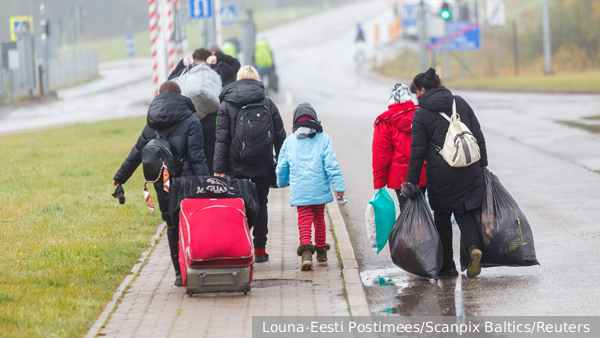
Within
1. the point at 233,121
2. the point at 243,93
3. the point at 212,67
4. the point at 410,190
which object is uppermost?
the point at 212,67

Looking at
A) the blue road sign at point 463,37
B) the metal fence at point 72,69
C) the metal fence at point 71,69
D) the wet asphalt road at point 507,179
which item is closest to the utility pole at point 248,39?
the wet asphalt road at point 507,179

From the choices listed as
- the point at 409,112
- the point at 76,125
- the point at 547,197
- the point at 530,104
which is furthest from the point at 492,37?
the point at 409,112

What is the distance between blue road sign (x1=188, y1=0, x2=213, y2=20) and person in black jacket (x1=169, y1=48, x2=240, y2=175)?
12.8m

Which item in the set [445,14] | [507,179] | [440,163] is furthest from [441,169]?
[445,14]

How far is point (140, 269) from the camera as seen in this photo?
23.4ft

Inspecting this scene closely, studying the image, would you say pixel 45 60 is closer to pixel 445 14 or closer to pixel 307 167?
pixel 445 14

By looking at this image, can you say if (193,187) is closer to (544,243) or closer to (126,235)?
(126,235)

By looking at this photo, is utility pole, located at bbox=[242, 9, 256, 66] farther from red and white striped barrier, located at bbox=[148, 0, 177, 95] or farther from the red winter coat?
the red winter coat

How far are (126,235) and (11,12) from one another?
264ft

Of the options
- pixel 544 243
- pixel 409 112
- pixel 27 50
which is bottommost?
pixel 544 243

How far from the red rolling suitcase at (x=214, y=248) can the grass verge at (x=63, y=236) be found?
711 millimetres

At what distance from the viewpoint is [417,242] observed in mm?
6406

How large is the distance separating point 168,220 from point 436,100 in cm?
234

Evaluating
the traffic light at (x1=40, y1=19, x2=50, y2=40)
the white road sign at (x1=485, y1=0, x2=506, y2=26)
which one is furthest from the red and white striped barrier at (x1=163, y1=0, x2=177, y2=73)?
the white road sign at (x1=485, y1=0, x2=506, y2=26)
